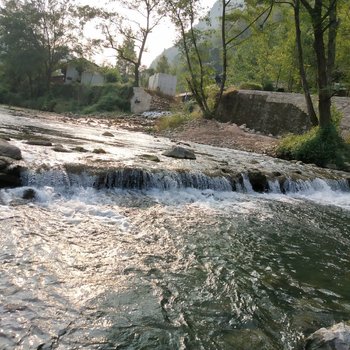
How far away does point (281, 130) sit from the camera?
21.2m

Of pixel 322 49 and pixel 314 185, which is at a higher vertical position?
pixel 322 49

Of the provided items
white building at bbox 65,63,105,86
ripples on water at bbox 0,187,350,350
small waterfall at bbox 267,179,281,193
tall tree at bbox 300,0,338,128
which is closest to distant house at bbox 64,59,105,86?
white building at bbox 65,63,105,86

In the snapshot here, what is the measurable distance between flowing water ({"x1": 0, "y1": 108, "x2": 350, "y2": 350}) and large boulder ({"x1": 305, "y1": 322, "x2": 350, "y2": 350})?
0.23 m

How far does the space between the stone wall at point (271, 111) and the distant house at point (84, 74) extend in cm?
2333

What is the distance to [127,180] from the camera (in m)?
8.52

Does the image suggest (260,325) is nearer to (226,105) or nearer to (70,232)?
(70,232)

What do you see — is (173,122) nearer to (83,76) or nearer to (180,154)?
(180,154)

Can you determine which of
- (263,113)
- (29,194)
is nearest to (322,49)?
(263,113)

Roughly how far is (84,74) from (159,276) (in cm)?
4567

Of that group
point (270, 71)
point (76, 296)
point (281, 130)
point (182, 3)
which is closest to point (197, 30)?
point (182, 3)

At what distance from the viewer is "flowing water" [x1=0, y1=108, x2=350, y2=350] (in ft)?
10.8

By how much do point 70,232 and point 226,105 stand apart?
21.7m

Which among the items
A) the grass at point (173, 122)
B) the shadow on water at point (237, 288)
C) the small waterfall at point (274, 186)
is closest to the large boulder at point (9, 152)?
the shadow on water at point (237, 288)

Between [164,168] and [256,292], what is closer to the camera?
[256,292]
